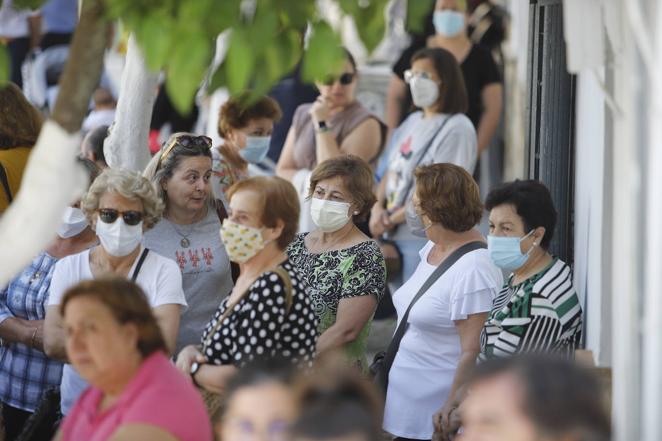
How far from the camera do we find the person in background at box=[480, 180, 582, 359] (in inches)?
222

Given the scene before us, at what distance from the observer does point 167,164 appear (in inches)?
263

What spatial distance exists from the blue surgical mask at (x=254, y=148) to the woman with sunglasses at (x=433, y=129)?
962 mm

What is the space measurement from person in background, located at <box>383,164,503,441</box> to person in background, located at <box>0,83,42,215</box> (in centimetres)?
207

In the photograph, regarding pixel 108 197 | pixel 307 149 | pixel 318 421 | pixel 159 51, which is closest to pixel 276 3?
pixel 159 51

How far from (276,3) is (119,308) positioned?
4.16ft

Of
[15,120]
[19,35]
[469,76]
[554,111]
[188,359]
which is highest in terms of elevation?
[19,35]

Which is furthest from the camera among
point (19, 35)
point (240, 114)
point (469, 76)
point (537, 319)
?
point (19, 35)

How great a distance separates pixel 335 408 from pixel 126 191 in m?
2.57

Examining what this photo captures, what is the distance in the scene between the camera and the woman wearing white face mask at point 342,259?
629 centimetres

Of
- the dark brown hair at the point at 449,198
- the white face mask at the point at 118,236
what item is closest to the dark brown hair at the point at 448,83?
the dark brown hair at the point at 449,198

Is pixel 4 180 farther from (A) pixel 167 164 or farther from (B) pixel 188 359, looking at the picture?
(B) pixel 188 359

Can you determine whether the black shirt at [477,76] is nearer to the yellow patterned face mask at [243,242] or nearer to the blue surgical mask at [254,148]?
the blue surgical mask at [254,148]

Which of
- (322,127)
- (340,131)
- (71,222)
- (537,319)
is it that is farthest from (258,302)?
(340,131)

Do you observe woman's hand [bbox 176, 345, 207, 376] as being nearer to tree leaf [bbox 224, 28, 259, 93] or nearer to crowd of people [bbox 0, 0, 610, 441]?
crowd of people [bbox 0, 0, 610, 441]
